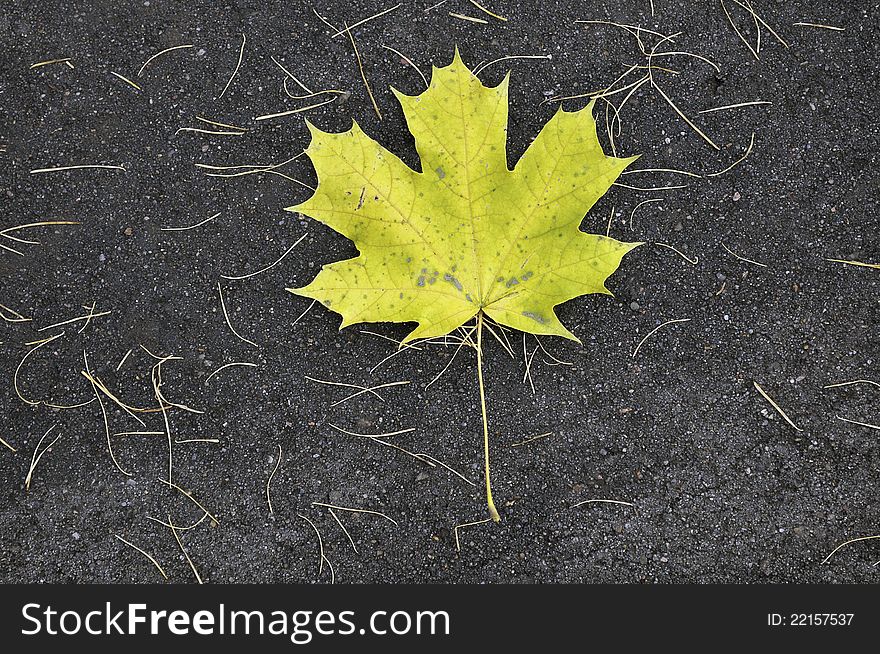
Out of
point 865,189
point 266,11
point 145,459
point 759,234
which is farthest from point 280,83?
point 865,189

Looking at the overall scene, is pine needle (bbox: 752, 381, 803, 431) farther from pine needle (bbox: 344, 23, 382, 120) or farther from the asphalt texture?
pine needle (bbox: 344, 23, 382, 120)

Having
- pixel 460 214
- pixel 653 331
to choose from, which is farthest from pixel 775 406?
pixel 460 214

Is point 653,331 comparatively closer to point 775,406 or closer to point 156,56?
point 775,406

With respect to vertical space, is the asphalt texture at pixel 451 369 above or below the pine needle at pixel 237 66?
below

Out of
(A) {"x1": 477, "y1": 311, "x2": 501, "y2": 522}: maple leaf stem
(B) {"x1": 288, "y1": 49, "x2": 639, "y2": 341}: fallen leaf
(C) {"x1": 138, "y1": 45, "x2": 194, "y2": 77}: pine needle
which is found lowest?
(A) {"x1": 477, "y1": 311, "x2": 501, "y2": 522}: maple leaf stem

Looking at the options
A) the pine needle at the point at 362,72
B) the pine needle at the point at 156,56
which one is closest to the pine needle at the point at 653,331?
the pine needle at the point at 362,72

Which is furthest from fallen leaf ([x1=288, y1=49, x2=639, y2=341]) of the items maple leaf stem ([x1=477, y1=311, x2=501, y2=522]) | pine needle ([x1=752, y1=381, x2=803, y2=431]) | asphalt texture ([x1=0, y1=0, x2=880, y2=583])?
pine needle ([x1=752, y1=381, x2=803, y2=431])

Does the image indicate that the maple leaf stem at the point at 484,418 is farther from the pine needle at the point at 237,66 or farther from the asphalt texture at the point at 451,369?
the pine needle at the point at 237,66

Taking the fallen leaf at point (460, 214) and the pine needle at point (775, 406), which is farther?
the pine needle at point (775, 406)

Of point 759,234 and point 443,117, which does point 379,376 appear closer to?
point 443,117
